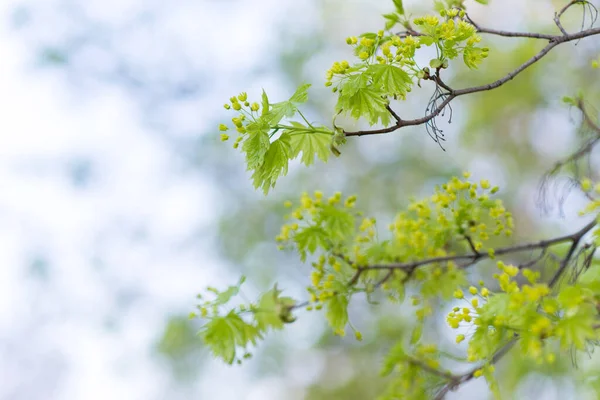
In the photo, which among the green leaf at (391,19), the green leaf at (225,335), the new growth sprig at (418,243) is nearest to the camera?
the new growth sprig at (418,243)

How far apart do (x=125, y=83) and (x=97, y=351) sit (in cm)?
213

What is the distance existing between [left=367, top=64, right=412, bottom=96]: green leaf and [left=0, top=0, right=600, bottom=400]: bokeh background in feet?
11.2

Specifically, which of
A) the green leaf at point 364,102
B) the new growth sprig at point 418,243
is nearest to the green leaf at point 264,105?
the new growth sprig at point 418,243

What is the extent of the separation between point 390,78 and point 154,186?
422 cm

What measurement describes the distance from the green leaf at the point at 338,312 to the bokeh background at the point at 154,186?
307cm

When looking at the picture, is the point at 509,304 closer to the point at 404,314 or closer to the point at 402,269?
the point at 402,269

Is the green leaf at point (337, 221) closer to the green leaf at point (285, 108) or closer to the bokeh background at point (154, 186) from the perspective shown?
the green leaf at point (285, 108)

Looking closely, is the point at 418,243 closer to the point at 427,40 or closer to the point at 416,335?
the point at 416,335

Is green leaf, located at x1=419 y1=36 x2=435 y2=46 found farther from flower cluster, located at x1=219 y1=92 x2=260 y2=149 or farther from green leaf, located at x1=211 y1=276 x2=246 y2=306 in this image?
green leaf, located at x1=211 y1=276 x2=246 y2=306

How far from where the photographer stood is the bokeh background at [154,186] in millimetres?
4445

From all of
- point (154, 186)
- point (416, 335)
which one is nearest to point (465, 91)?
point (416, 335)

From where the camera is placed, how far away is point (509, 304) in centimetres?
76

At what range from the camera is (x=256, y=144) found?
35.2 inches

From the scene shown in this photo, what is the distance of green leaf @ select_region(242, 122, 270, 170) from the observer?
34.7 inches
